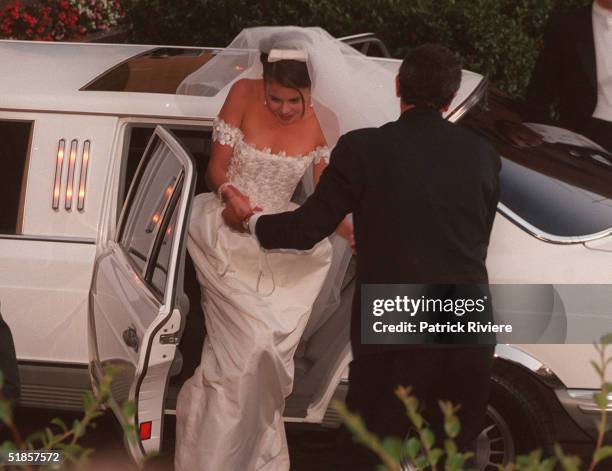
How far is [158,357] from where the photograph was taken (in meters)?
4.29

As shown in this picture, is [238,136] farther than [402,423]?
Yes

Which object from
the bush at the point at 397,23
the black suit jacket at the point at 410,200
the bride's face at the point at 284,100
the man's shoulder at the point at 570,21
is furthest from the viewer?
the bush at the point at 397,23

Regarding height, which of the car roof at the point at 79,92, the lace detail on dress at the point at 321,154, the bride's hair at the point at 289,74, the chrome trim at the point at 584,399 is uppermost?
the bride's hair at the point at 289,74

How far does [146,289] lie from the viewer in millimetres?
4695

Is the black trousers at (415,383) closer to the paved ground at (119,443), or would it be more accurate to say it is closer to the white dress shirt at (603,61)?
the paved ground at (119,443)

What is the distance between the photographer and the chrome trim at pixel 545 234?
488cm

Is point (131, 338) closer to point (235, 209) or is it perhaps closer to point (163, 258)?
point (163, 258)

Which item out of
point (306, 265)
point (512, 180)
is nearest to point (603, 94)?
point (512, 180)

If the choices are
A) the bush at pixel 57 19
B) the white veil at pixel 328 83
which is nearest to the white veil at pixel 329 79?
the white veil at pixel 328 83

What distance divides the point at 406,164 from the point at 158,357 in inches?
45.7

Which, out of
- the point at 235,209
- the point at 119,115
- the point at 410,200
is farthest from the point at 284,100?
the point at 410,200

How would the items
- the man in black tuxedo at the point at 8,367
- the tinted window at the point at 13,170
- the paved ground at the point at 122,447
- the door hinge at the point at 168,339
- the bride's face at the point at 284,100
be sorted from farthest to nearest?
the paved ground at the point at 122,447
the tinted window at the point at 13,170
the bride's face at the point at 284,100
the door hinge at the point at 168,339
the man in black tuxedo at the point at 8,367

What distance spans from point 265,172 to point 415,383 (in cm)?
156

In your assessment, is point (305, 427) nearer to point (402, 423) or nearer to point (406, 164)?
point (402, 423)
